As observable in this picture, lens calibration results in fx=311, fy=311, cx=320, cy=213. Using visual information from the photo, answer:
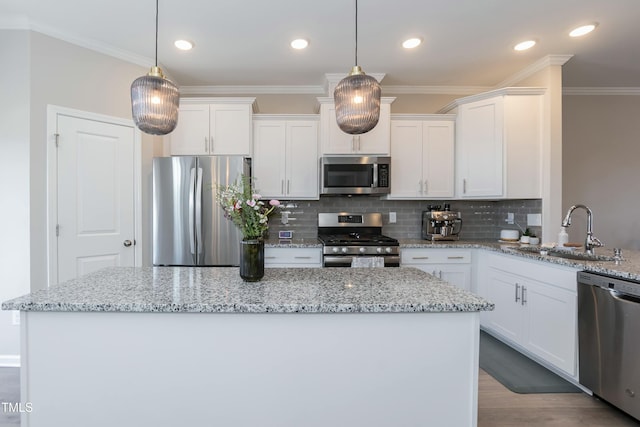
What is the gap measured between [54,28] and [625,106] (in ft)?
20.0

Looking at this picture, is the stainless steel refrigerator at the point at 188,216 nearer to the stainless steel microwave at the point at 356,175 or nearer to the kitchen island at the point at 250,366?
the stainless steel microwave at the point at 356,175

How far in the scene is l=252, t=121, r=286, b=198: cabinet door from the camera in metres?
3.45

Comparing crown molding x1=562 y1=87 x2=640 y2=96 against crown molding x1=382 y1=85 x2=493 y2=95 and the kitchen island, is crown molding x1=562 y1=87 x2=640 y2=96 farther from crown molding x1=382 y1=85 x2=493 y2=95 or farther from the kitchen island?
the kitchen island

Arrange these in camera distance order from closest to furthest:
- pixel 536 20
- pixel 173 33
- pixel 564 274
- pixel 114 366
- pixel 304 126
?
pixel 114 366, pixel 564 274, pixel 536 20, pixel 173 33, pixel 304 126

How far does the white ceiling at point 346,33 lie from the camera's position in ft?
7.61

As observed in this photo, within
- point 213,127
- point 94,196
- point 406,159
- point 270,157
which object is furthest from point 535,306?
point 94,196

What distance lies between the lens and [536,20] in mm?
2463

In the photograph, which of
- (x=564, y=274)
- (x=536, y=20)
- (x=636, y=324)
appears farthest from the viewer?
(x=536, y=20)

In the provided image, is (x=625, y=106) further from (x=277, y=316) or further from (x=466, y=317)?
(x=277, y=316)

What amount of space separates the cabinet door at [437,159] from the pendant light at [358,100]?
82.9 inches

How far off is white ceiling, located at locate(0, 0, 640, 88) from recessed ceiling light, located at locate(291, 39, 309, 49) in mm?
57

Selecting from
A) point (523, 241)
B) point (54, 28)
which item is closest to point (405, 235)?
point (523, 241)

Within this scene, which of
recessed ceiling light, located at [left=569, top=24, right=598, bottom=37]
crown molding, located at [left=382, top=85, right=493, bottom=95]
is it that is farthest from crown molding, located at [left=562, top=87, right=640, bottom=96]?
recessed ceiling light, located at [left=569, top=24, right=598, bottom=37]

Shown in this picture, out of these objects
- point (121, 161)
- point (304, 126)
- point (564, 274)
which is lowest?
point (564, 274)
